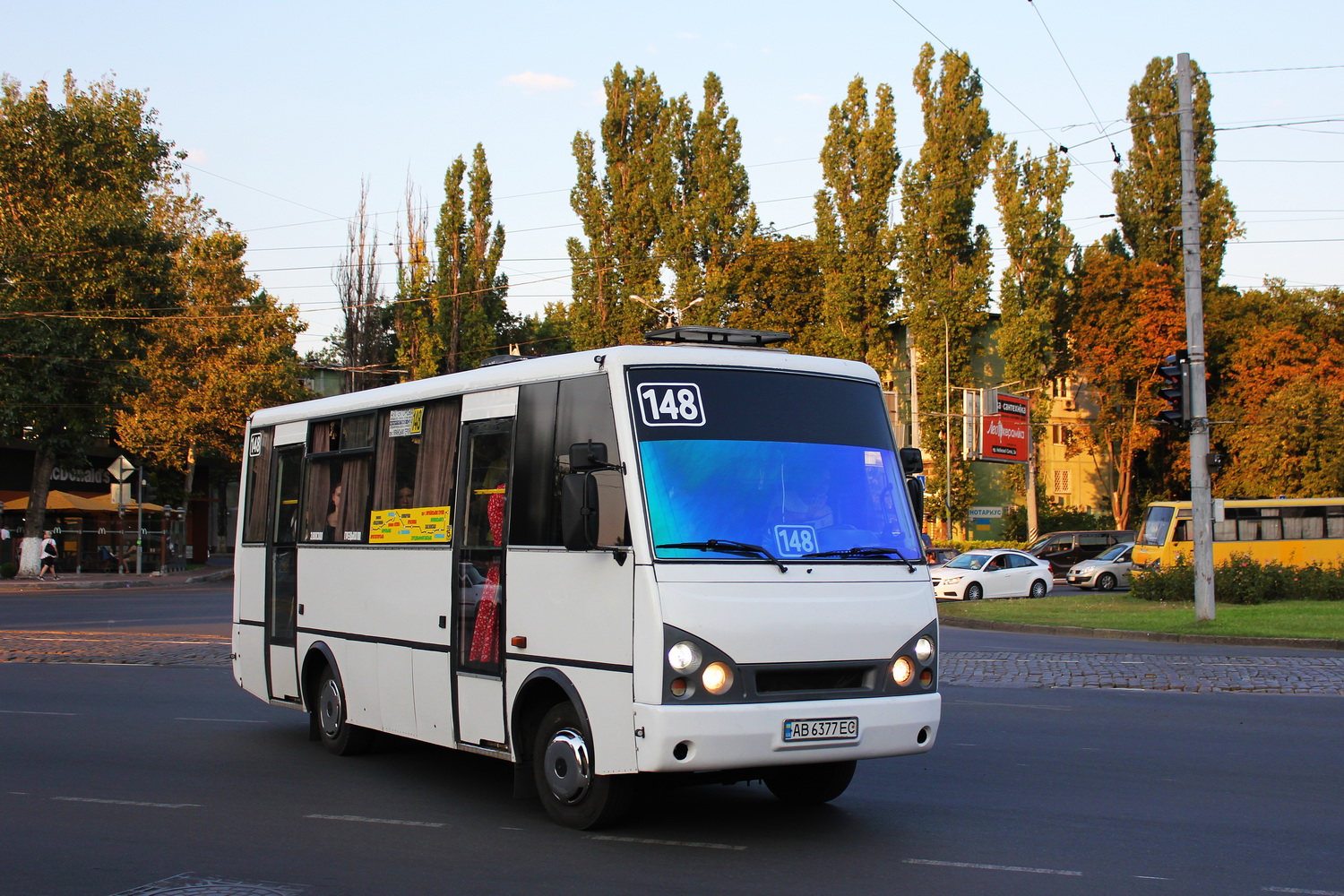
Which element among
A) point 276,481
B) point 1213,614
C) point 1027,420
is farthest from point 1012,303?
point 276,481

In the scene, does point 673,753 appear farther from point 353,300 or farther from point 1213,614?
point 353,300

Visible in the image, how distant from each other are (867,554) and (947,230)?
2130 inches

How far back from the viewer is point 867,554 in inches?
295

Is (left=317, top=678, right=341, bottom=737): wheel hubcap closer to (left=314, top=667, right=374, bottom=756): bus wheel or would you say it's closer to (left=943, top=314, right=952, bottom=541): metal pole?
(left=314, top=667, right=374, bottom=756): bus wheel

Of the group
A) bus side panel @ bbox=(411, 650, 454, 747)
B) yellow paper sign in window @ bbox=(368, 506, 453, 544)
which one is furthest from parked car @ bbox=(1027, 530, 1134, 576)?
bus side panel @ bbox=(411, 650, 454, 747)

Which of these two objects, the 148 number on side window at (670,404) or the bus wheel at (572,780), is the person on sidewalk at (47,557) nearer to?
the bus wheel at (572,780)

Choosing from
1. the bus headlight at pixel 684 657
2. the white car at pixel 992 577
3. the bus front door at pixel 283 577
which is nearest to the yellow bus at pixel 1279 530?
the white car at pixel 992 577

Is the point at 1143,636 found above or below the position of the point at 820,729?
below

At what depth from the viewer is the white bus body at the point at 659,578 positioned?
681 centimetres

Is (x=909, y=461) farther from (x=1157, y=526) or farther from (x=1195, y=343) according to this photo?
(x=1157, y=526)

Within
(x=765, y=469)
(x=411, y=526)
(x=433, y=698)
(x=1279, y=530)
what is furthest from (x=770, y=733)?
(x=1279, y=530)

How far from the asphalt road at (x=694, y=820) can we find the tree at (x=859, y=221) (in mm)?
49589

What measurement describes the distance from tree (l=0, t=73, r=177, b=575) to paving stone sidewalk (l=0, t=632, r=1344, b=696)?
22590 millimetres

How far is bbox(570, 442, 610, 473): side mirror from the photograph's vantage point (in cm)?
703
